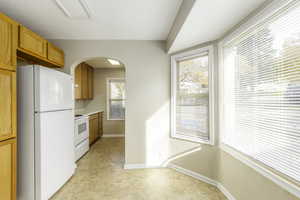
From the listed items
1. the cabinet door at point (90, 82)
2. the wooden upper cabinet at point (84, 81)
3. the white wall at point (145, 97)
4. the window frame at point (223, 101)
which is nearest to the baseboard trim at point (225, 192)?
the window frame at point (223, 101)

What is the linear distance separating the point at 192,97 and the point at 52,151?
7.45ft

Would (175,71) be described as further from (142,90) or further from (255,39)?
(255,39)

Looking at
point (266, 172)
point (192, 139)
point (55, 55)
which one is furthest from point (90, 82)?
point (266, 172)

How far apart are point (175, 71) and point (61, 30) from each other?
2065 mm

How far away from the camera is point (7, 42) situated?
5.98ft

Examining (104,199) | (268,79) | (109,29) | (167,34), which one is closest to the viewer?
(268,79)

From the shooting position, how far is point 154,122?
10.6 feet

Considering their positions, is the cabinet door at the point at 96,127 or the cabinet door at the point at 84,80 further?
the cabinet door at the point at 96,127

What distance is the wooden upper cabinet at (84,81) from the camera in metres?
4.51

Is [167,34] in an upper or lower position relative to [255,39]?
upper

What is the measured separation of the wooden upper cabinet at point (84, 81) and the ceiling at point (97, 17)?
1.60 meters

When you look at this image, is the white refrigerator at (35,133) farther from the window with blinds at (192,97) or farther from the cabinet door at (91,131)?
the cabinet door at (91,131)

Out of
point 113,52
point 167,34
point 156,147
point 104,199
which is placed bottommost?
point 104,199

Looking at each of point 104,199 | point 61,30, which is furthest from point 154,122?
point 61,30
